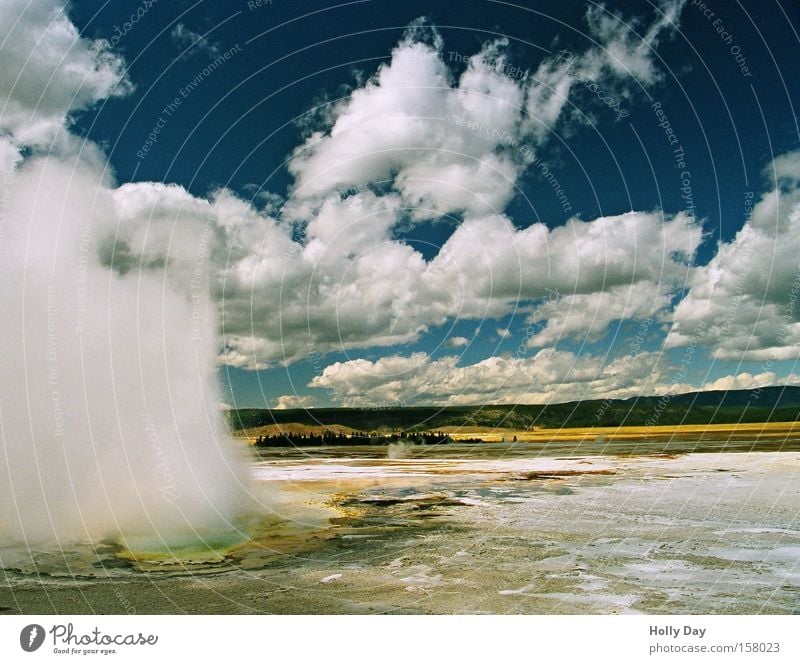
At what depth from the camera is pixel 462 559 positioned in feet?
58.5

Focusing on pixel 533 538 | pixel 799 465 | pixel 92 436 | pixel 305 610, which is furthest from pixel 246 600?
pixel 799 465

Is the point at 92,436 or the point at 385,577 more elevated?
the point at 92,436

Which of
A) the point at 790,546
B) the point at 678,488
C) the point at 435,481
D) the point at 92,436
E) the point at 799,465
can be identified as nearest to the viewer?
the point at 790,546

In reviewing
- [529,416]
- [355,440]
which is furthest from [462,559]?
[529,416]

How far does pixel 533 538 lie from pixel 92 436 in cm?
1567

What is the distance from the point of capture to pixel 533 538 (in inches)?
774
